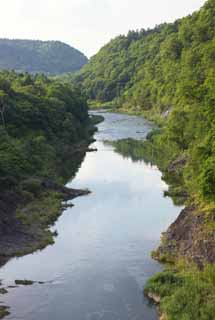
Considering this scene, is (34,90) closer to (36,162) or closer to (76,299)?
(36,162)

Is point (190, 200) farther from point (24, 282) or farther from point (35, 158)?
point (35, 158)

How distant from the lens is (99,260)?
150 feet

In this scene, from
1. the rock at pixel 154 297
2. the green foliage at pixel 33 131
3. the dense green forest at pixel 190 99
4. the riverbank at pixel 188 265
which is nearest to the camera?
the riverbank at pixel 188 265

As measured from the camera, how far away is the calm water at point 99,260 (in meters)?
36.9

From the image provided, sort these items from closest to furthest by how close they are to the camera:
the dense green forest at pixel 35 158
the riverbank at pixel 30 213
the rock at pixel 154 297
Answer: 1. the rock at pixel 154 297
2. the riverbank at pixel 30 213
3. the dense green forest at pixel 35 158

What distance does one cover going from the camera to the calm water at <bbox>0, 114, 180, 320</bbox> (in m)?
36.9

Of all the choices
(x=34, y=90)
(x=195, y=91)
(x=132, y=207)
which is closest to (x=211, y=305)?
(x=132, y=207)

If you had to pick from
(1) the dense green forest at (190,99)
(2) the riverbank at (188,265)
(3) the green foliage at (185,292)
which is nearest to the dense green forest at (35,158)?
(2) the riverbank at (188,265)

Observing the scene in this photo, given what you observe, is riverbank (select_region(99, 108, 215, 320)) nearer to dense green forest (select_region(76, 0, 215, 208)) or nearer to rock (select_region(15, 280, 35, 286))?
dense green forest (select_region(76, 0, 215, 208))

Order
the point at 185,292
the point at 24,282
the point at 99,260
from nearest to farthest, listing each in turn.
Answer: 1. the point at 185,292
2. the point at 24,282
3. the point at 99,260

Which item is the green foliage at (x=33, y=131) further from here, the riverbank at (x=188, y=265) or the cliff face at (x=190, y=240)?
the riverbank at (x=188, y=265)

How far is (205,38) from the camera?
515 ft

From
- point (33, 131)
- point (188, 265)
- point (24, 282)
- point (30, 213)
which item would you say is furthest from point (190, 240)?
point (33, 131)

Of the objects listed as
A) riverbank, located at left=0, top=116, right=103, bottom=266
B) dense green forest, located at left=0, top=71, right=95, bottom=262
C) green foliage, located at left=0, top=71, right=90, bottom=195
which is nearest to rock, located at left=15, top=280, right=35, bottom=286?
riverbank, located at left=0, top=116, right=103, bottom=266
